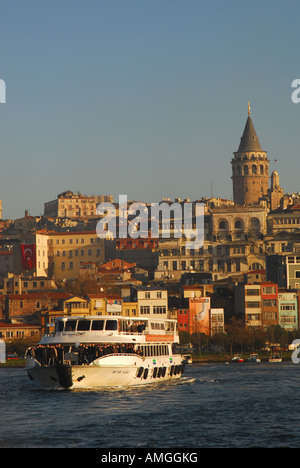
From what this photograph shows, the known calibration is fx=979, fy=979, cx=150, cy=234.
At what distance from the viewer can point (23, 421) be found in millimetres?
43812

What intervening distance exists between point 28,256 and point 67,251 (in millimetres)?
8143

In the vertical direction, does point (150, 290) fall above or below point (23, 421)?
above

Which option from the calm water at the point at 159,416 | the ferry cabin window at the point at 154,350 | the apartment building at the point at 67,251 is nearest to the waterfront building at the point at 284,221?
Result: the apartment building at the point at 67,251

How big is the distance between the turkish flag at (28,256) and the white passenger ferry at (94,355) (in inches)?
3781

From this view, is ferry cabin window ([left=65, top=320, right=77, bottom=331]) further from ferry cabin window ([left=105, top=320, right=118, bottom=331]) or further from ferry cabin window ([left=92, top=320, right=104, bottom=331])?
ferry cabin window ([left=105, top=320, right=118, bottom=331])

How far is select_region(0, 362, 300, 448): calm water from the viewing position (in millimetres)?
38594

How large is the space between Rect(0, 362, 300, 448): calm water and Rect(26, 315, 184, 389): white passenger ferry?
1013 millimetres

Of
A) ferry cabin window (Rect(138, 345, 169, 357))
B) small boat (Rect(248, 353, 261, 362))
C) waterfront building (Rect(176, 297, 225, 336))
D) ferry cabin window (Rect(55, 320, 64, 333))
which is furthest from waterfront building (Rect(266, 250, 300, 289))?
ferry cabin window (Rect(55, 320, 64, 333))

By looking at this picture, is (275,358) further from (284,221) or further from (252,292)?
(284,221)

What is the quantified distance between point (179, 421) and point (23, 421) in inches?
276

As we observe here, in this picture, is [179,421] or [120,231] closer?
[179,421]

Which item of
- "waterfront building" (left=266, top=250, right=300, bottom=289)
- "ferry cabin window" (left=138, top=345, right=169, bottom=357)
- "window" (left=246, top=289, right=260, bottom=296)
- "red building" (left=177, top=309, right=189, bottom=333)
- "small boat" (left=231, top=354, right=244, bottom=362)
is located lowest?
"small boat" (left=231, top=354, right=244, bottom=362)
